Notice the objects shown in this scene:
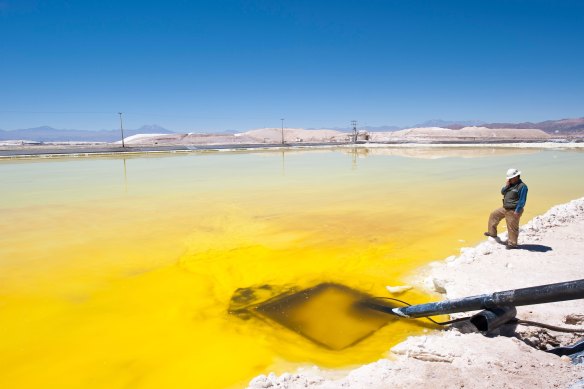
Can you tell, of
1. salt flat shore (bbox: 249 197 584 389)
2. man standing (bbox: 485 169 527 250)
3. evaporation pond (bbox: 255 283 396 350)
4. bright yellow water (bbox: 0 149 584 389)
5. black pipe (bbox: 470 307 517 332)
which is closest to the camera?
salt flat shore (bbox: 249 197 584 389)

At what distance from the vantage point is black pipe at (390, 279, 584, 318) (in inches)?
106

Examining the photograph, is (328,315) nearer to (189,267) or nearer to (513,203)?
(189,267)

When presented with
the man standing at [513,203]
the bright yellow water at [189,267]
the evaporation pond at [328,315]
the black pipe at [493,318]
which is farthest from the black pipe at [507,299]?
the man standing at [513,203]

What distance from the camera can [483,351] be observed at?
2.97 meters

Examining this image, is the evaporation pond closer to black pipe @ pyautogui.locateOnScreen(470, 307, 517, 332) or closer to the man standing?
black pipe @ pyautogui.locateOnScreen(470, 307, 517, 332)

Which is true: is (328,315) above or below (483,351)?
below

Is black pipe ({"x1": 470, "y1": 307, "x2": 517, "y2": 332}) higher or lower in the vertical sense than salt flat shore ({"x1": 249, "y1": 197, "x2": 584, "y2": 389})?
higher

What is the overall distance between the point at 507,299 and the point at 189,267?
14.2ft

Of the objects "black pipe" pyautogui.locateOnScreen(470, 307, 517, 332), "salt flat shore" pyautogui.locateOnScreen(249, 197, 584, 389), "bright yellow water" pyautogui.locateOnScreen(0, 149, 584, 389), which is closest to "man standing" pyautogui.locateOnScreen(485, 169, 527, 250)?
"salt flat shore" pyautogui.locateOnScreen(249, 197, 584, 389)

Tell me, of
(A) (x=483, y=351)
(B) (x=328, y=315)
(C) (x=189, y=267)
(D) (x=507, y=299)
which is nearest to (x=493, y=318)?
(D) (x=507, y=299)

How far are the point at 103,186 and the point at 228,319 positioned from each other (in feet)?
43.2

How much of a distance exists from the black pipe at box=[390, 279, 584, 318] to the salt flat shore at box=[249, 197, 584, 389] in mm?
228

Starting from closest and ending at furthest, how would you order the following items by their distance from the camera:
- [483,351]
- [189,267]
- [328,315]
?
1. [483,351]
2. [328,315]
3. [189,267]

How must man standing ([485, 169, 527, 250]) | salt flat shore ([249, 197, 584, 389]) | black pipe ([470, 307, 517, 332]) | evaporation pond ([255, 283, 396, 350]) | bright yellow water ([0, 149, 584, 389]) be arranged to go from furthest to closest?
man standing ([485, 169, 527, 250]), evaporation pond ([255, 283, 396, 350]), bright yellow water ([0, 149, 584, 389]), black pipe ([470, 307, 517, 332]), salt flat shore ([249, 197, 584, 389])
